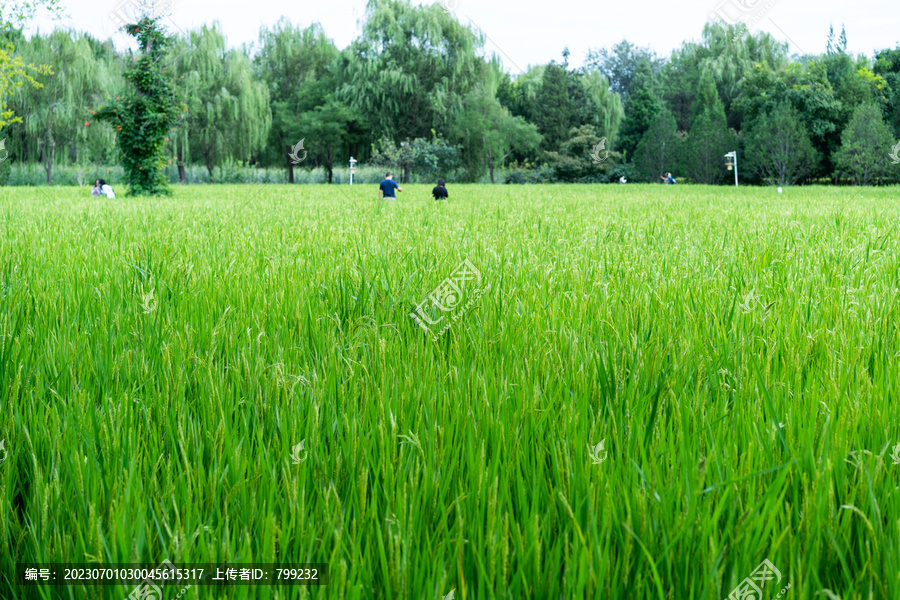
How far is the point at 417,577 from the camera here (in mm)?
1121

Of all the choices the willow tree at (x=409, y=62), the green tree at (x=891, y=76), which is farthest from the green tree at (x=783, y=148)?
the willow tree at (x=409, y=62)

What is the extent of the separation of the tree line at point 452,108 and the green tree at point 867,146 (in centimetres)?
8

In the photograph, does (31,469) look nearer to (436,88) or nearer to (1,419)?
(1,419)

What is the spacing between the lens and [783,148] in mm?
35188

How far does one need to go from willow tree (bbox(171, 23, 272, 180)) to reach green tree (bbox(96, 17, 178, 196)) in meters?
15.5

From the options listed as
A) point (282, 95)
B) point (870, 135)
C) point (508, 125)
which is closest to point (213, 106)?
point (282, 95)

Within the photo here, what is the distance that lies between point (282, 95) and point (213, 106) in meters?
13.6

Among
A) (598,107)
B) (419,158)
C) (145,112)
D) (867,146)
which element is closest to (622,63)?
(598,107)

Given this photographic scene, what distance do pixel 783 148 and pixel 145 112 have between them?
101 feet

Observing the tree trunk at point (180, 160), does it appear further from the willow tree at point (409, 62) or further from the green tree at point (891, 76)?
the green tree at point (891, 76)

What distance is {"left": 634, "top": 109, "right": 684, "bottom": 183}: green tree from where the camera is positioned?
1692 inches

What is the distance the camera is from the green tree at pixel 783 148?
115ft

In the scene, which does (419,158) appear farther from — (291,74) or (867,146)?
(867,146)

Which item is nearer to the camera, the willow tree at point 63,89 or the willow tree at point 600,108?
the willow tree at point 63,89
